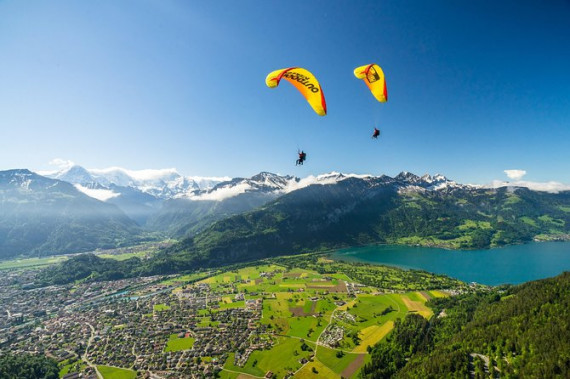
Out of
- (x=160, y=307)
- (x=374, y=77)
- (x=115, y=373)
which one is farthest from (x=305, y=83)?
(x=160, y=307)

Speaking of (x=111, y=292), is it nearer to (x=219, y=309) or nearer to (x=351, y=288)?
(x=219, y=309)

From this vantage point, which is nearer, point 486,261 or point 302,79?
point 302,79

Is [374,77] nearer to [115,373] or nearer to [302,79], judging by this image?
[302,79]

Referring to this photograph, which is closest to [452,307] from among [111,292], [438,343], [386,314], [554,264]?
[386,314]

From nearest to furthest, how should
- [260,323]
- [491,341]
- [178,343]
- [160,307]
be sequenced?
[491,341], [178,343], [260,323], [160,307]

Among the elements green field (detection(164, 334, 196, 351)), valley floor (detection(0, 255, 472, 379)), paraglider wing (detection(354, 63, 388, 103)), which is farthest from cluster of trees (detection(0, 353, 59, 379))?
paraglider wing (detection(354, 63, 388, 103))

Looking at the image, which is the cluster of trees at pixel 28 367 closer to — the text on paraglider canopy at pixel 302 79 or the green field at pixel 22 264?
the text on paraglider canopy at pixel 302 79

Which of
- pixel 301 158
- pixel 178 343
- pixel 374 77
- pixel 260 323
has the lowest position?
pixel 178 343
